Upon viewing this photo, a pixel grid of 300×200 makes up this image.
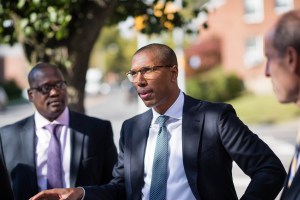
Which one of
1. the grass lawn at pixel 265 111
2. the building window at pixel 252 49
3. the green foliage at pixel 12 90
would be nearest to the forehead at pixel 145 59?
the grass lawn at pixel 265 111

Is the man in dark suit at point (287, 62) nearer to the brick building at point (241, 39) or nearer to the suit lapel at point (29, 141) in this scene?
the suit lapel at point (29, 141)

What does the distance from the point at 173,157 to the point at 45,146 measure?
137 cm

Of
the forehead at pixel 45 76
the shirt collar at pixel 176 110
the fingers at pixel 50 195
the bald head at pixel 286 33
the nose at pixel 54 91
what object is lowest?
the fingers at pixel 50 195

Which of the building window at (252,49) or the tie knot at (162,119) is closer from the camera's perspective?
the tie knot at (162,119)

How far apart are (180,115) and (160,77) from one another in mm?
261

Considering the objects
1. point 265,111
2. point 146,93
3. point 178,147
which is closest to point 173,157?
point 178,147

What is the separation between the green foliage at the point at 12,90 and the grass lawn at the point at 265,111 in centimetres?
2671

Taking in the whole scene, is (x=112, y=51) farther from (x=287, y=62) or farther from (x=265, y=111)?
(x=287, y=62)

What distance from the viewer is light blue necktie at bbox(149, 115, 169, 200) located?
9.75ft

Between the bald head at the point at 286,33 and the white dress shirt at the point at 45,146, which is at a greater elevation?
the bald head at the point at 286,33

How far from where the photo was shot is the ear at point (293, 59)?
6.23 ft

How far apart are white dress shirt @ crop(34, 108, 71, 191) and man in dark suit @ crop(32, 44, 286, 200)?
0.89 metres

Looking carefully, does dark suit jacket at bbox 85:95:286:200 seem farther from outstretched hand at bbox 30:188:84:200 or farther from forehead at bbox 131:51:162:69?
forehead at bbox 131:51:162:69

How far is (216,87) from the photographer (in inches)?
1261
